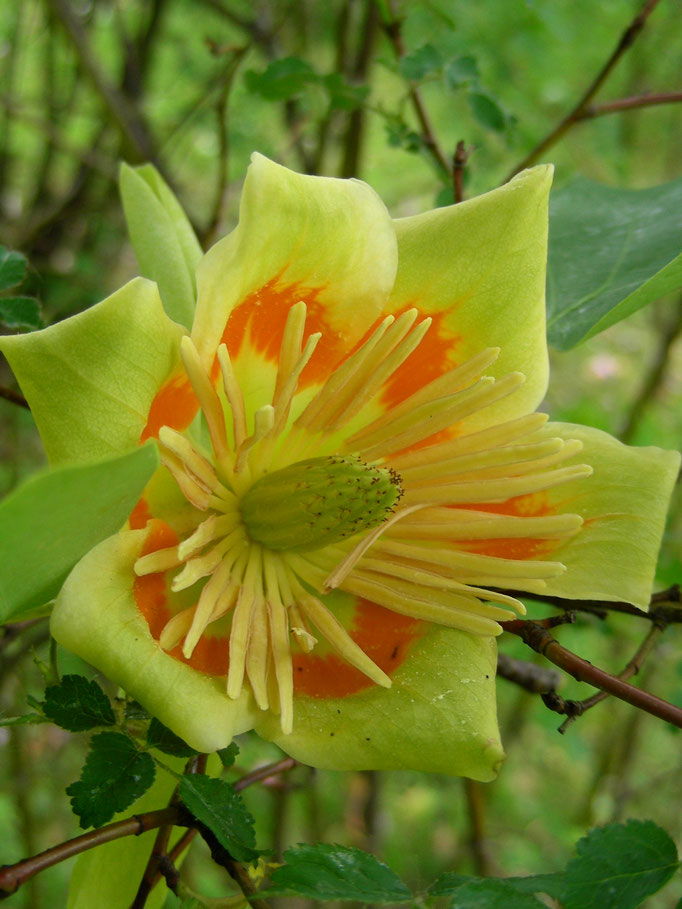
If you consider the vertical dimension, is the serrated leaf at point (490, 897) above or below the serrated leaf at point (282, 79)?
below

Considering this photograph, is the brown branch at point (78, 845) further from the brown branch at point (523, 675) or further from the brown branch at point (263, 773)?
the brown branch at point (523, 675)

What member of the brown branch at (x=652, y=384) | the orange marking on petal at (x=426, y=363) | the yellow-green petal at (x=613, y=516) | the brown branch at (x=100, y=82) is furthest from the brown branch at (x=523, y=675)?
the brown branch at (x=652, y=384)

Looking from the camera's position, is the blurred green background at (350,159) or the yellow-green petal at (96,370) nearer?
the yellow-green petal at (96,370)

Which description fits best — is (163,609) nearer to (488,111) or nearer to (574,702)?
(574,702)

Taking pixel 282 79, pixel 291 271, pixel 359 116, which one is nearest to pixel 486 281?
pixel 291 271

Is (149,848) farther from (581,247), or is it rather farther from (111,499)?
(581,247)
